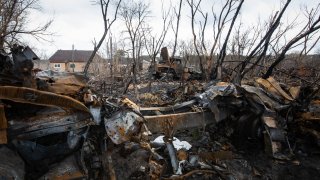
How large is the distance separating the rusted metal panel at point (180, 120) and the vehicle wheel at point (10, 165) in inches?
66.5

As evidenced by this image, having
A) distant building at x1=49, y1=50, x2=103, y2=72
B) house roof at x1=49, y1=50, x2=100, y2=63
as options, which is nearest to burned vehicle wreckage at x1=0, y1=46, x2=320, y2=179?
distant building at x1=49, y1=50, x2=103, y2=72

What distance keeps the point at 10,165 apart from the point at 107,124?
Result: 114cm

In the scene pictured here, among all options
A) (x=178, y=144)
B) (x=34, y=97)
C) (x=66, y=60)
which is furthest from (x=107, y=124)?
(x=66, y=60)

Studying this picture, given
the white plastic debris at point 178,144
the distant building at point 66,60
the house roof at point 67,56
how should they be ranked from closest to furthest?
the white plastic debris at point 178,144 → the distant building at point 66,60 → the house roof at point 67,56

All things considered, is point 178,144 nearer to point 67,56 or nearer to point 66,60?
point 66,60

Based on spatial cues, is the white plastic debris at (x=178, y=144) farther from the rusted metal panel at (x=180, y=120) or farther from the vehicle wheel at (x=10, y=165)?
the vehicle wheel at (x=10, y=165)

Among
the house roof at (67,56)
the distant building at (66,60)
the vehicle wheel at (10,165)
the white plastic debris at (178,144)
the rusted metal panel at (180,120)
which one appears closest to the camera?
the vehicle wheel at (10,165)

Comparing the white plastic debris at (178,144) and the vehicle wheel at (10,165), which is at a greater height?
the vehicle wheel at (10,165)

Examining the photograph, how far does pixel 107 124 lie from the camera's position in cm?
353

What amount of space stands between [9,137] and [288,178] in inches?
157

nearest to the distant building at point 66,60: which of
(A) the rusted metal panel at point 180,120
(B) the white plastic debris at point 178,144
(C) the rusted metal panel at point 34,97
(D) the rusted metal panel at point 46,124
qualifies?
(B) the white plastic debris at point 178,144

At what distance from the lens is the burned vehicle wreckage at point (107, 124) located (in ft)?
9.54

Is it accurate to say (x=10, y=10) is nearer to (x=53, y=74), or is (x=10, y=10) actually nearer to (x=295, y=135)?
(x=53, y=74)

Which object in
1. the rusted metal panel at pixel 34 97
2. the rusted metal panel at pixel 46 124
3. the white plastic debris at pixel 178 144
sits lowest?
the white plastic debris at pixel 178 144
